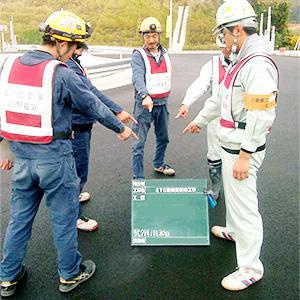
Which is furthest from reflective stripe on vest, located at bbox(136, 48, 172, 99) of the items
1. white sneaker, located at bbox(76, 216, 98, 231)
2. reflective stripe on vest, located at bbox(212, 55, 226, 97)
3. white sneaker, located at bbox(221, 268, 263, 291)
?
white sneaker, located at bbox(221, 268, 263, 291)

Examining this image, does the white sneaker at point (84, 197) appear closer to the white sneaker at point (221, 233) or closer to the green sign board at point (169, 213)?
the green sign board at point (169, 213)

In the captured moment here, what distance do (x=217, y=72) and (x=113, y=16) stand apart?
56674mm

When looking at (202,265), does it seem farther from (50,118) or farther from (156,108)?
(156,108)

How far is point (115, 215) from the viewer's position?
3.86m

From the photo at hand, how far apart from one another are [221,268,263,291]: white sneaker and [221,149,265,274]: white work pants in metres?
0.05

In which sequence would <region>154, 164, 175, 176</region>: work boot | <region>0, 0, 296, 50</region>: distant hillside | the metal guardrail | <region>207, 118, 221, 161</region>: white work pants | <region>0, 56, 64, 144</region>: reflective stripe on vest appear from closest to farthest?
<region>0, 56, 64, 144</region>: reflective stripe on vest, <region>207, 118, 221, 161</region>: white work pants, <region>154, 164, 175, 176</region>: work boot, the metal guardrail, <region>0, 0, 296, 50</region>: distant hillside

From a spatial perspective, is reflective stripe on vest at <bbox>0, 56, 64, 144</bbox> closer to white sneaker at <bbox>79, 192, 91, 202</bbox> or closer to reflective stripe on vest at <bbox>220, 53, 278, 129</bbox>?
reflective stripe on vest at <bbox>220, 53, 278, 129</bbox>

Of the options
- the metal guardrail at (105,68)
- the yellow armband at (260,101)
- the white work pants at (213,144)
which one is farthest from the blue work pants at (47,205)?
the metal guardrail at (105,68)

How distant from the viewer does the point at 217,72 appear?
3.68 meters

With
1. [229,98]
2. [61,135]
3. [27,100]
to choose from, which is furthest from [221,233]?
[27,100]

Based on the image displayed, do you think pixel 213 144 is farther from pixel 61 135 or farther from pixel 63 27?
pixel 63 27

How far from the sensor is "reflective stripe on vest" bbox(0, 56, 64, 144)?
2285mm

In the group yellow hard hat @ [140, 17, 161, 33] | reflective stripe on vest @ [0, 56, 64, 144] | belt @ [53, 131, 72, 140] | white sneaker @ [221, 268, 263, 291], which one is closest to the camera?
reflective stripe on vest @ [0, 56, 64, 144]

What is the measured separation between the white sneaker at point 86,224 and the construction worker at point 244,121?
141 centimetres
